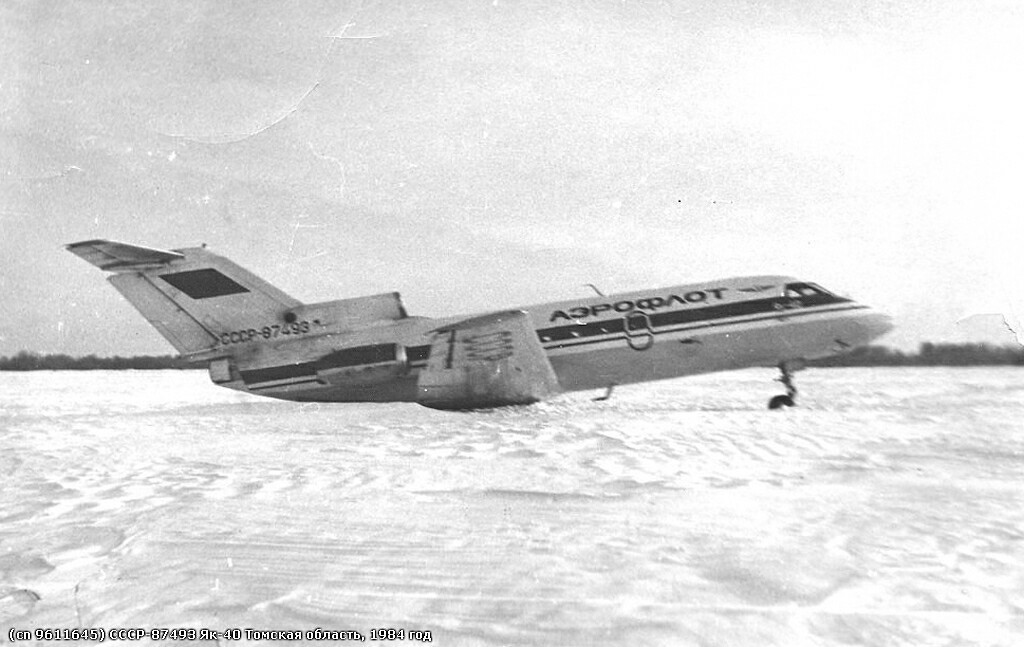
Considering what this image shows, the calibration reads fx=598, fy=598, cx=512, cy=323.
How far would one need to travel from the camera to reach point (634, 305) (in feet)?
39.2

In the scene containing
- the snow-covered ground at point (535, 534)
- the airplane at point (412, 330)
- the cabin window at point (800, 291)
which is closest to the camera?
the snow-covered ground at point (535, 534)

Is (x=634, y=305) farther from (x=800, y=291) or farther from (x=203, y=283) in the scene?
(x=203, y=283)

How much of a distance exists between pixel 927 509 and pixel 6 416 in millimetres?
12678

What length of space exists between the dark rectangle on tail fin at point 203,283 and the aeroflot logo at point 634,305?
6.29 m

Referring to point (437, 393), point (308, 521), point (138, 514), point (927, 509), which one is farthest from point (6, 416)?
point (927, 509)

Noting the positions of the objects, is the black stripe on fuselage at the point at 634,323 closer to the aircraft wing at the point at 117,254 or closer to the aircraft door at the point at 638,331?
the aircraft door at the point at 638,331

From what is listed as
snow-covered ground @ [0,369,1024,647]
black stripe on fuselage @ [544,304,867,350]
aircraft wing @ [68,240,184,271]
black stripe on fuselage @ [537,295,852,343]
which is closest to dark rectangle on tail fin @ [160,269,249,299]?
aircraft wing @ [68,240,184,271]

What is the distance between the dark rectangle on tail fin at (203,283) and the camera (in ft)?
37.1

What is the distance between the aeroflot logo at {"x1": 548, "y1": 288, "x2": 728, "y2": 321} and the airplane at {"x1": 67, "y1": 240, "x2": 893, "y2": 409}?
22mm

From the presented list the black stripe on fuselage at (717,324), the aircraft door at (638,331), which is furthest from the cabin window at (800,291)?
the aircraft door at (638,331)

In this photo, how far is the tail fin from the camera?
11148 millimetres

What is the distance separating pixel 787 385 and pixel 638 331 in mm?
3176

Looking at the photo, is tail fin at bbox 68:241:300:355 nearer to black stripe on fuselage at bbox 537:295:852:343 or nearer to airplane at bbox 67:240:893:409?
airplane at bbox 67:240:893:409

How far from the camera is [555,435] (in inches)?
323
